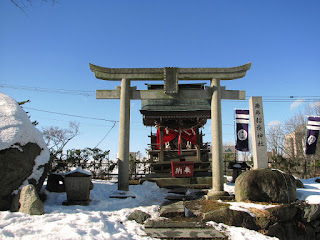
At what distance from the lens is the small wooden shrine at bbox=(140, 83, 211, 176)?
15.1m

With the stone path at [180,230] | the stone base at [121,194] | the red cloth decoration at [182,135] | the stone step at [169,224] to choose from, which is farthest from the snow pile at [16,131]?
the red cloth decoration at [182,135]

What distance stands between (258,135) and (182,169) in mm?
5929

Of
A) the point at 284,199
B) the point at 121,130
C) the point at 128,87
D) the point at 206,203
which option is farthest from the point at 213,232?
the point at 128,87

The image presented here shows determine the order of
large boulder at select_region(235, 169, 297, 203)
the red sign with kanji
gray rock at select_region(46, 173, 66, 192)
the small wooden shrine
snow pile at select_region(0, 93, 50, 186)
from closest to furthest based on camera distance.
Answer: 1. snow pile at select_region(0, 93, 50, 186)
2. large boulder at select_region(235, 169, 297, 203)
3. gray rock at select_region(46, 173, 66, 192)
4. the red sign with kanji
5. the small wooden shrine

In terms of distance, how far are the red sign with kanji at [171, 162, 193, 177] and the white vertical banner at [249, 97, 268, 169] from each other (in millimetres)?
5362

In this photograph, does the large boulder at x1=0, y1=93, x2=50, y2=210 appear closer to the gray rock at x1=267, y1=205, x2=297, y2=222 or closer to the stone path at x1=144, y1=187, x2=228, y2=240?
the stone path at x1=144, y1=187, x2=228, y2=240

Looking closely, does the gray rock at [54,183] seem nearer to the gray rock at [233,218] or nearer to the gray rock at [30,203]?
the gray rock at [30,203]

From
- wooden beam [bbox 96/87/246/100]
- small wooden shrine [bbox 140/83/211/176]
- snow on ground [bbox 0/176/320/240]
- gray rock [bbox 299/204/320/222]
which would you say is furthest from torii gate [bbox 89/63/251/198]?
small wooden shrine [bbox 140/83/211/176]

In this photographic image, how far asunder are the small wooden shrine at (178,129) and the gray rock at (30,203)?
389 inches

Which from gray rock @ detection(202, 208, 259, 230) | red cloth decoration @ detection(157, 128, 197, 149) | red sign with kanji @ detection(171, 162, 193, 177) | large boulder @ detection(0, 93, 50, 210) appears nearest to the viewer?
gray rock @ detection(202, 208, 259, 230)

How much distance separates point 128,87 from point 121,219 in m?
6.18

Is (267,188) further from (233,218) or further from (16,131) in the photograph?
(16,131)

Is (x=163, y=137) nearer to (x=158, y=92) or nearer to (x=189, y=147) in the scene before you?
(x=189, y=147)

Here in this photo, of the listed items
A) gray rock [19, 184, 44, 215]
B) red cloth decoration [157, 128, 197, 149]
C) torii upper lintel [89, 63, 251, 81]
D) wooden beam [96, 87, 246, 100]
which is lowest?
gray rock [19, 184, 44, 215]
